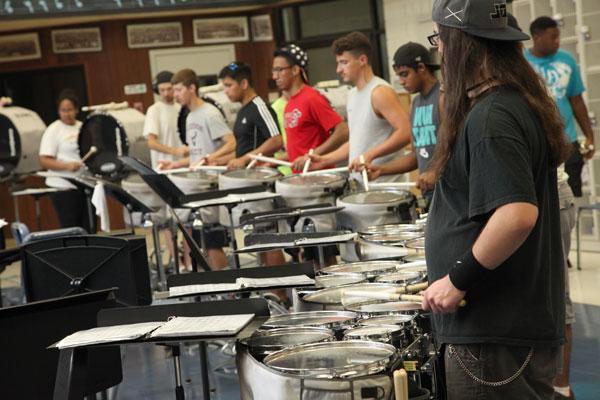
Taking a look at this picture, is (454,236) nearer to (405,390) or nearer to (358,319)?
(405,390)

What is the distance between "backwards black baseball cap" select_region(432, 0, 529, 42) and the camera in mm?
2230

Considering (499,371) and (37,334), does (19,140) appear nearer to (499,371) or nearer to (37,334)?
(37,334)

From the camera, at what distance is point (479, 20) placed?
2.23 metres

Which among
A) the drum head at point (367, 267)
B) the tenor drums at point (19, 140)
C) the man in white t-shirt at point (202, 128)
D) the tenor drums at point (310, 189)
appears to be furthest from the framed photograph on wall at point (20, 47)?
the drum head at point (367, 267)

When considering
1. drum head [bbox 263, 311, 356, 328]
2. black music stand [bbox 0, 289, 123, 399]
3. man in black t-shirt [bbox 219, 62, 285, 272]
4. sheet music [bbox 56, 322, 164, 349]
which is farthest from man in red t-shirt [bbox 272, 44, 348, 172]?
sheet music [bbox 56, 322, 164, 349]

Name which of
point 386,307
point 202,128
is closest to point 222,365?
point 202,128

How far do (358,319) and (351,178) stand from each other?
9.10 feet

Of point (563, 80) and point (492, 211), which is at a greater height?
point (563, 80)

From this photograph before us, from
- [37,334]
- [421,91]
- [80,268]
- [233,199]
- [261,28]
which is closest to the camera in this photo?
[37,334]

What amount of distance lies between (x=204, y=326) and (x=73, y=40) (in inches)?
430

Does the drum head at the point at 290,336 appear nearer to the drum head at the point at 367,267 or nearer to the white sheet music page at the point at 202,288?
the white sheet music page at the point at 202,288

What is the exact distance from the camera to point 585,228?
7875mm

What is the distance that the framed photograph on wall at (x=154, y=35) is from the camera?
13.2 meters

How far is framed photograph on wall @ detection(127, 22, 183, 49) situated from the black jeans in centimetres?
1139
